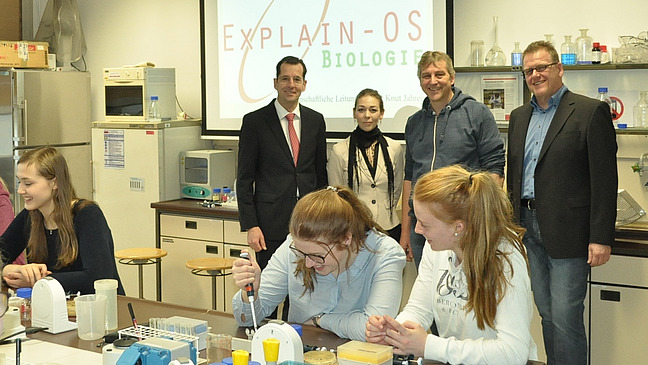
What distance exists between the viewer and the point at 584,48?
4238 millimetres

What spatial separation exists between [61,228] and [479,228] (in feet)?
5.74

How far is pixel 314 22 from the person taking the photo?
5.14 meters

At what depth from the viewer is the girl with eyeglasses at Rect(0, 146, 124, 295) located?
3.03 meters

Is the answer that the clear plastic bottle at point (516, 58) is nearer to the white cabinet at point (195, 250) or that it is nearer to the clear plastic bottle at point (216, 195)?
the white cabinet at point (195, 250)

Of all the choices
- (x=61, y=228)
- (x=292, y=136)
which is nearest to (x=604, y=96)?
(x=292, y=136)

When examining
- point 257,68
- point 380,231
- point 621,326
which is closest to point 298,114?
point 257,68

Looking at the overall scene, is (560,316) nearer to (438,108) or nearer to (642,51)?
(438,108)

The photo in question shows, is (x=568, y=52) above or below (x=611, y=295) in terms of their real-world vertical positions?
above

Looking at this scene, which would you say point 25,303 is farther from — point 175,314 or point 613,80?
point 613,80

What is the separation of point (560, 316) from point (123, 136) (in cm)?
342

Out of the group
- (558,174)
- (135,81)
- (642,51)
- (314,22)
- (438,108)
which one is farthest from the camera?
(135,81)

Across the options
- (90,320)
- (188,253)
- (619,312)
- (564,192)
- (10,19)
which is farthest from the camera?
(10,19)

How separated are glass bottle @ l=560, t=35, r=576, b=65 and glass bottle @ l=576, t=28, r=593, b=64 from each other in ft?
0.11

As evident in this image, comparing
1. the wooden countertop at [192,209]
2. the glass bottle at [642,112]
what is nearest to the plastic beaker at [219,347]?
the wooden countertop at [192,209]
